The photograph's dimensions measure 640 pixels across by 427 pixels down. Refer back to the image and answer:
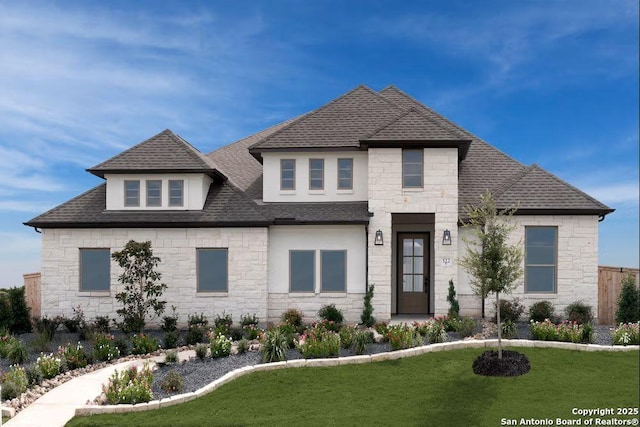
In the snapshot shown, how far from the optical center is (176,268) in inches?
736

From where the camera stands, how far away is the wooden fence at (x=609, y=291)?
61.1 feet

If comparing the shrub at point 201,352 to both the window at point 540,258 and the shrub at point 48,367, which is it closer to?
the shrub at point 48,367

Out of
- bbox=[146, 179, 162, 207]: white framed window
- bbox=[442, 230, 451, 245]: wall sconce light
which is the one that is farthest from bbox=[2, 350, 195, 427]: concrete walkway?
bbox=[442, 230, 451, 245]: wall sconce light

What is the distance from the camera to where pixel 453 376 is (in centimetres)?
1172

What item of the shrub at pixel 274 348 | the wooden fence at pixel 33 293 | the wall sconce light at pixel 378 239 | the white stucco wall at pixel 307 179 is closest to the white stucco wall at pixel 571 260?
the wall sconce light at pixel 378 239

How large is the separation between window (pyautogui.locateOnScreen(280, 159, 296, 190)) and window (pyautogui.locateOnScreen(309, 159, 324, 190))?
25.3 inches

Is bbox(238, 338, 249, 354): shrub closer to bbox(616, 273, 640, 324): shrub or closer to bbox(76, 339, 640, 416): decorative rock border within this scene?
bbox(76, 339, 640, 416): decorative rock border

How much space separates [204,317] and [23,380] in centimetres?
718

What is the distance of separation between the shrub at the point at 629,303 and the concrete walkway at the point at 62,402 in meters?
14.9

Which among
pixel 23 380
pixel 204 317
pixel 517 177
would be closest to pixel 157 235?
pixel 204 317

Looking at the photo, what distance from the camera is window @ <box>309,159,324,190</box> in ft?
65.9

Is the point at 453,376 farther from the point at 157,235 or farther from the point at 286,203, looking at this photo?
the point at 157,235

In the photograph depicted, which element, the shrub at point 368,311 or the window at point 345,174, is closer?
the shrub at point 368,311

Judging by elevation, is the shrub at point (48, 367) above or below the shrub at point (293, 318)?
below
